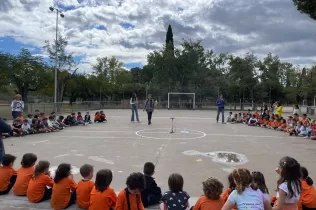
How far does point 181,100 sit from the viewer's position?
118ft

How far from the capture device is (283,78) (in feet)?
203

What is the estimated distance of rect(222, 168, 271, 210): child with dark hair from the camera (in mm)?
2953

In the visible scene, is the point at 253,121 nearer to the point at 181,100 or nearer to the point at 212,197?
the point at 212,197

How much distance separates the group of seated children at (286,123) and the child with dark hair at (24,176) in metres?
10.7

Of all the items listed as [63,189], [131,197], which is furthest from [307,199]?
[63,189]

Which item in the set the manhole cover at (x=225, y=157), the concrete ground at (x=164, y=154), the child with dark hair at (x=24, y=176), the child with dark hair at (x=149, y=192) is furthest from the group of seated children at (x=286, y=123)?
the child with dark hair at (x=24, y=176)

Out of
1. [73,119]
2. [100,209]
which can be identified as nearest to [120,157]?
[100,209]

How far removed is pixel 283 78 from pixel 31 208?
65.2 meters

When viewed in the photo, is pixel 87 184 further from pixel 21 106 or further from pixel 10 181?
pixel 21 106

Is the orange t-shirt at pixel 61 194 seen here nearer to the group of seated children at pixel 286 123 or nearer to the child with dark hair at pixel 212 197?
the child with dark hair at pixel 212 197

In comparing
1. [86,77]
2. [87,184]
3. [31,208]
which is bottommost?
[31,208]

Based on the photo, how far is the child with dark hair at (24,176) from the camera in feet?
14.0

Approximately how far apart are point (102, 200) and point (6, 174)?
1.90 meters

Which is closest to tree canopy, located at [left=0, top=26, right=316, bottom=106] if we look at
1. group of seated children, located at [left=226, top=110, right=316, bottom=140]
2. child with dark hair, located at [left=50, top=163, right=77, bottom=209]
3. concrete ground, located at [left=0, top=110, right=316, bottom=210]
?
group of seated children, located at [left=226, top=110, right=316, bottom=140]
